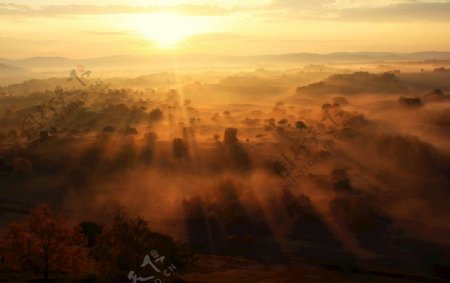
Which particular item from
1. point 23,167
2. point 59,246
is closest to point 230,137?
point 23,167

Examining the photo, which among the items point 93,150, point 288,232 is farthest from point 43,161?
point 288,232

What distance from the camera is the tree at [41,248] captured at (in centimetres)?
3775

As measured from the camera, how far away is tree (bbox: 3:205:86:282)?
37750mm

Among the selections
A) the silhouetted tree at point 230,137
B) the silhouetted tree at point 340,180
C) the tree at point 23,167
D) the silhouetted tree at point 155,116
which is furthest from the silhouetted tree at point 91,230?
the silhouetted tree at point 155,116

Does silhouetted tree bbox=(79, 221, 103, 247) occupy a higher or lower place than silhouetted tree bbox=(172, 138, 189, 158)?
lower

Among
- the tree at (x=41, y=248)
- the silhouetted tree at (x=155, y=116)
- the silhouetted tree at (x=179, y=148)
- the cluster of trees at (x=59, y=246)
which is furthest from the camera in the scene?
the silhouetted tree at (x=155, y=116)

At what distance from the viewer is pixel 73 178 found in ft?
239

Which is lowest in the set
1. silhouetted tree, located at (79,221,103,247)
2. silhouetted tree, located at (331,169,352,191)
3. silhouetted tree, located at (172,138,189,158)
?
silhouetted tree, located at (79,221,103,247)

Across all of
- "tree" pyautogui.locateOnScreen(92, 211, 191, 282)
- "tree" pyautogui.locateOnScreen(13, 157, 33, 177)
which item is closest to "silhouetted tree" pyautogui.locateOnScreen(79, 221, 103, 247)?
"tree" pyautogui.locateOnScreen(92, 211, 191, 282)

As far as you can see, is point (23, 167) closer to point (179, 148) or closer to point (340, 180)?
point (179, 148)

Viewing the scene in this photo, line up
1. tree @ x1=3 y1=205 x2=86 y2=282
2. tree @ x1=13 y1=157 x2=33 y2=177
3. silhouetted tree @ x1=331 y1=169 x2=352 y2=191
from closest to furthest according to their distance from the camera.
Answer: tree @ x1=3 y1=205 x2=86 y2=282 → silhouetted tree @ x1=331 y1=169 x2=352 y2=191 → tree @ x1=13 y1=157 x2=33 y2=177

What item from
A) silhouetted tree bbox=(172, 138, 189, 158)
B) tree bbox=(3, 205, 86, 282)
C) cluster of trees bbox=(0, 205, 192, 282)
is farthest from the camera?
silhouetted tree bbox=(172, 138, 189, 158)

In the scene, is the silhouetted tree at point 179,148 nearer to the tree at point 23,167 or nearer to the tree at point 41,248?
the tree at point 23,167

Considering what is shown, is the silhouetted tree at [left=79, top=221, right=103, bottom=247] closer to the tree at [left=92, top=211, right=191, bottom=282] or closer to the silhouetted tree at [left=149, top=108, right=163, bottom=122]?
the tree at [left=92, top=211, right=191, bottom=282]
